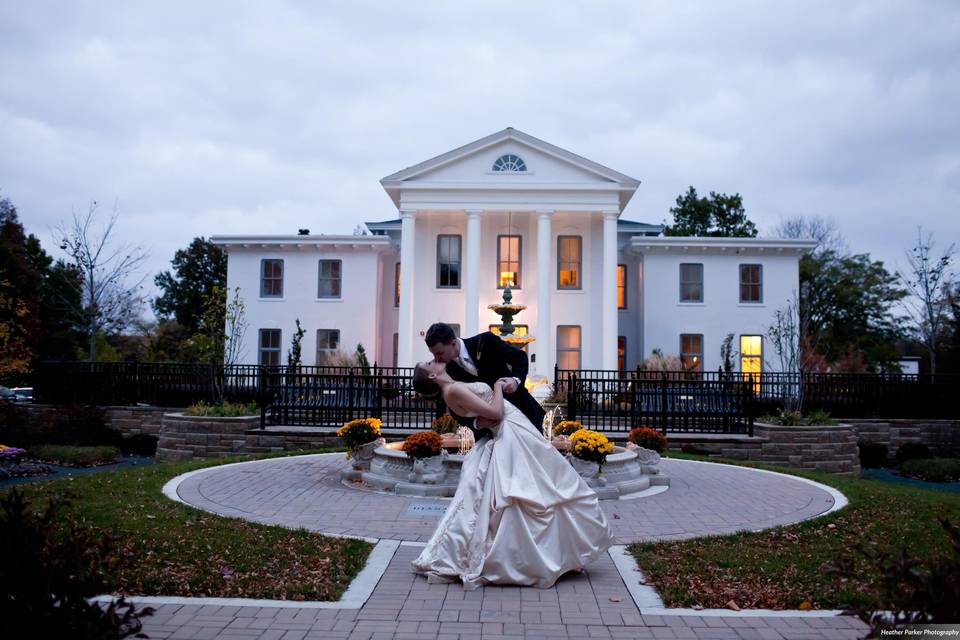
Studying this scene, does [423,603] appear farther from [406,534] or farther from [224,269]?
[224,269]

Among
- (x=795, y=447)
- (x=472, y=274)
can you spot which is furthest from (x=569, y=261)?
(x=795, y=447)

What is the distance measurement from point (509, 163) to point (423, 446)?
70.8 ft

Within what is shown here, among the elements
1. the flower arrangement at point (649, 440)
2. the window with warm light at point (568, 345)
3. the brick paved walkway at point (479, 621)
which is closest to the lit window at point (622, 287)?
the window with warm light at point (568, 345)

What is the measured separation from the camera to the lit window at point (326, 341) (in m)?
32.9

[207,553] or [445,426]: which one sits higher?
[445,426]

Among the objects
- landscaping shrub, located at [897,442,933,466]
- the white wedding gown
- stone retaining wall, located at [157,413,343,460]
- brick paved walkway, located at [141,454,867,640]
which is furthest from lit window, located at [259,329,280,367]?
the white wedding gown

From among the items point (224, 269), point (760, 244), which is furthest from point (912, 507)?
point (224, 269)

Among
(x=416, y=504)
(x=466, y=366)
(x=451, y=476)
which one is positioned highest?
(x=466, y=366)

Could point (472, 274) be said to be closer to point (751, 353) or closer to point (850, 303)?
point (751, 353)

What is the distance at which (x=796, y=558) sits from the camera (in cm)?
669

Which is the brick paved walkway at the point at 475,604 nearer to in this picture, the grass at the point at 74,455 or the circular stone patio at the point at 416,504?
the circular stone patio at the point at 416,504

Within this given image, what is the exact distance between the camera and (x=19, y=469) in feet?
47.5

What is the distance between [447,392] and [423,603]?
5.00 ft

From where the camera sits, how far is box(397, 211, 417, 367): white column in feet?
96.9
